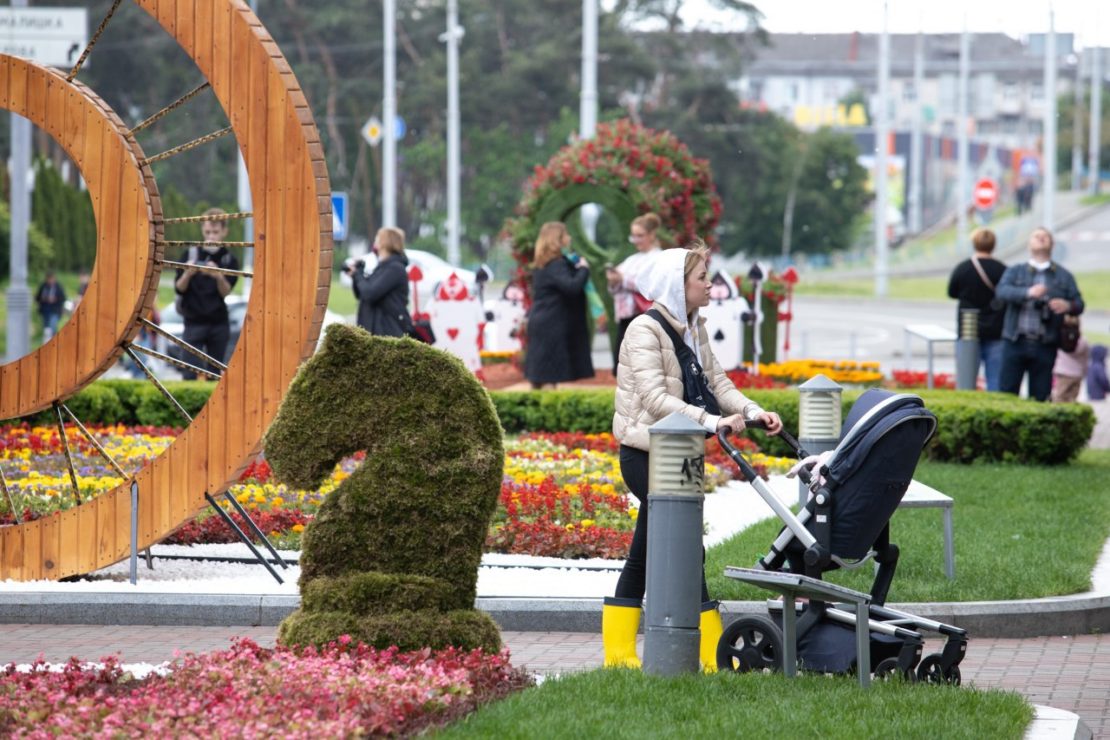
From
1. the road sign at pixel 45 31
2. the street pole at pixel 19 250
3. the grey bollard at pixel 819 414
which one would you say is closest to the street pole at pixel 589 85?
the street pole at pixel 19 250

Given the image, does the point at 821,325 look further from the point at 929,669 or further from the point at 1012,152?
the point at 1012,152

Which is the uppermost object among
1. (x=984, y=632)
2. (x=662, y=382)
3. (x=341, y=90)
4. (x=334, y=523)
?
(x=341, y=90)

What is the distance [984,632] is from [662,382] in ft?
7.92

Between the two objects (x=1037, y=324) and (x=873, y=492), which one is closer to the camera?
(x=873, y=492)

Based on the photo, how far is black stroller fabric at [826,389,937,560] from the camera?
650cm

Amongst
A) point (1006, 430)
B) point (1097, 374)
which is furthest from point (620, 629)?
point (1097, 374)

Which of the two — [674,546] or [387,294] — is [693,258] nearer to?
[674,546]

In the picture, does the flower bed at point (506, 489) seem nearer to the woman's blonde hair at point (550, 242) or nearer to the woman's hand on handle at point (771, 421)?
the woman's blonde hair at point (550, 242)

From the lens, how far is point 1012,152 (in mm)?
114000

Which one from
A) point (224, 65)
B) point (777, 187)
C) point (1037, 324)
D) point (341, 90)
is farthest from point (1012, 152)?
point (224, 65)

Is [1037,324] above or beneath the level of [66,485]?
above

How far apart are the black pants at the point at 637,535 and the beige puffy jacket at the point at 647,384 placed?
7cm

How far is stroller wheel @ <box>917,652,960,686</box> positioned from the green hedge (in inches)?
302

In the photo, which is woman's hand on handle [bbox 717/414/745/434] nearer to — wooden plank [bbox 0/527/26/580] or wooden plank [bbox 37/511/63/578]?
wooden plank [bbox 37/511/63/578]
